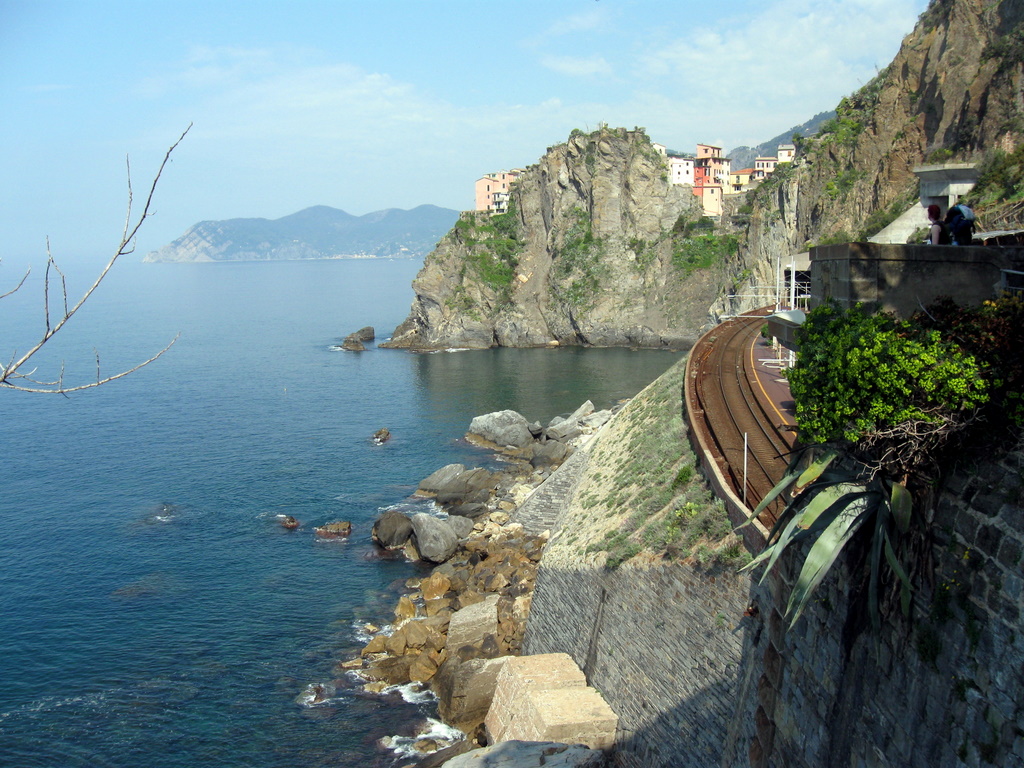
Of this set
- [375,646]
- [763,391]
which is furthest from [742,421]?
[375,646]

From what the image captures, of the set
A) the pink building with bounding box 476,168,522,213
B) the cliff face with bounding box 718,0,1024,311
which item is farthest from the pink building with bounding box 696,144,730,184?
the cliff face with bounding box 718,0,1024,311

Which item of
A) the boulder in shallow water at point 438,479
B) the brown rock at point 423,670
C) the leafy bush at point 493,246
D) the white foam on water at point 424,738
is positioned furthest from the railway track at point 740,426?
the leafy bush at point 493,246

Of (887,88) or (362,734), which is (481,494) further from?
(887,88)

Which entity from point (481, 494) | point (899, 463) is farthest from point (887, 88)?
point (899, 463)

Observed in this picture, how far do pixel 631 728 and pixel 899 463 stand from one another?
35.6ft

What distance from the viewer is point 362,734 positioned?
21.7 m

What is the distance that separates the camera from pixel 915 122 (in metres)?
48.8

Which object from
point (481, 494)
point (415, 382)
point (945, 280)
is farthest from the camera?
point (415, 382)

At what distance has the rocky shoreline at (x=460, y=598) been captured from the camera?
71.7ft

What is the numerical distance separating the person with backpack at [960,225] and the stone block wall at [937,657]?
170 inches

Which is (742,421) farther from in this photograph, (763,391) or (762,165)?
(762,165)

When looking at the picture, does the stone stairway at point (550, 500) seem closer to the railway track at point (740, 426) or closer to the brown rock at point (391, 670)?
the railway track at point (740, 426)

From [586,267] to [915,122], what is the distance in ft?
178

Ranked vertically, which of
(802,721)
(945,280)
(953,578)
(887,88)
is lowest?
(802,721)
